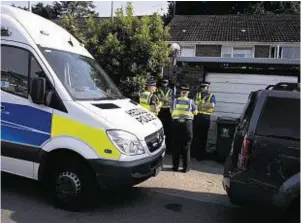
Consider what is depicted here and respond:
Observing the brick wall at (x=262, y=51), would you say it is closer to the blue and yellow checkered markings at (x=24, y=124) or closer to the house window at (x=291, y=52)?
the house window at (x=291, y=52)

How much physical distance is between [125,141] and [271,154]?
1.80 metres

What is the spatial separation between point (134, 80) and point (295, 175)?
6.02 metres

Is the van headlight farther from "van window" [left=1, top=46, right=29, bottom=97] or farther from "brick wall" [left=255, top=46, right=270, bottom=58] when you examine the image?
"brick wall" [left=255, top=46, right=270, bottom=58]

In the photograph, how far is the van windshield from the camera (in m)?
5.30

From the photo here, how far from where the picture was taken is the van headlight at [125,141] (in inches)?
192

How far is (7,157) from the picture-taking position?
535 centimetres

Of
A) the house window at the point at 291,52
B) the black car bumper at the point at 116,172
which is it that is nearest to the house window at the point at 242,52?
the house window at the point at 291,52

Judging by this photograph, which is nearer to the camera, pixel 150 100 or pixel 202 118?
pixel 150 100

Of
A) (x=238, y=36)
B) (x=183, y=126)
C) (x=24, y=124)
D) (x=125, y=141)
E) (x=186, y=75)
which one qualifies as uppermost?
(x=238, y=36)

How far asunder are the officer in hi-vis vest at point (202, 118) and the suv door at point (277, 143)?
4497mm

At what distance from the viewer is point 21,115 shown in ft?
17.1

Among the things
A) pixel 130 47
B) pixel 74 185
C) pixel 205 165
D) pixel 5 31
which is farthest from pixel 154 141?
pixel 130 47

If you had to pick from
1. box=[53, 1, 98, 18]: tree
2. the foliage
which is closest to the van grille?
the foliage

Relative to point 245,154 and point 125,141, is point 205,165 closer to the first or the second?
point 125,141
